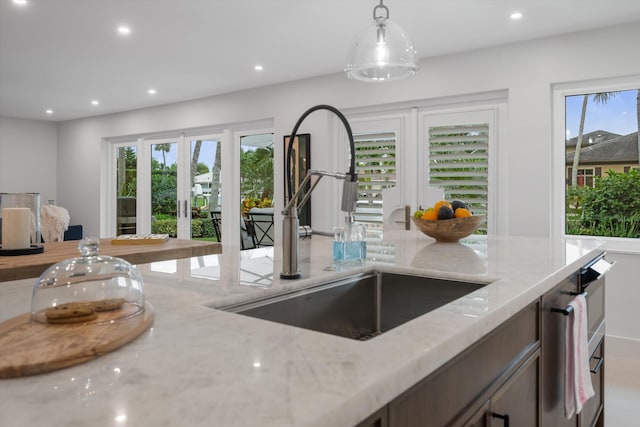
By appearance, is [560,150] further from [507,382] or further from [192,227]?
[192,227]

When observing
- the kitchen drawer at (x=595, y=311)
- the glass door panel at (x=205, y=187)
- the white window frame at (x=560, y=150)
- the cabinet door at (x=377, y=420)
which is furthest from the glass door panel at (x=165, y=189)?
the cabinet door at (x=377, y=420)

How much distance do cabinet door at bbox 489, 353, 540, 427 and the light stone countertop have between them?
204 millimetres

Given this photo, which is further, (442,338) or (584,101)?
(584,101)

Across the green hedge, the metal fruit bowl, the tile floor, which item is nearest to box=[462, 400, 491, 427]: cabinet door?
the metal fruit bowl

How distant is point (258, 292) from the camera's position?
1.18 m

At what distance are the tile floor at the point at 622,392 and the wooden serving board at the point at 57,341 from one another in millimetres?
2700

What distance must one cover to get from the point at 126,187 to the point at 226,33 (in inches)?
168

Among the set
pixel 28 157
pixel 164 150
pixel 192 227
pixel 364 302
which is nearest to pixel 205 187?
pixel 192 227

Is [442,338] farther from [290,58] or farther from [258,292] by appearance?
[290,58]

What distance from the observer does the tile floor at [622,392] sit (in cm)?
258

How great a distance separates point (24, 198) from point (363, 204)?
3.48 metres

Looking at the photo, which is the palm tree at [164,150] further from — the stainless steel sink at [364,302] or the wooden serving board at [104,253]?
the stainless steel sink at [364,302]

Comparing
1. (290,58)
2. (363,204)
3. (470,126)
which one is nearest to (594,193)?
(470,126)

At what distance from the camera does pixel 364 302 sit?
5.21 ft
